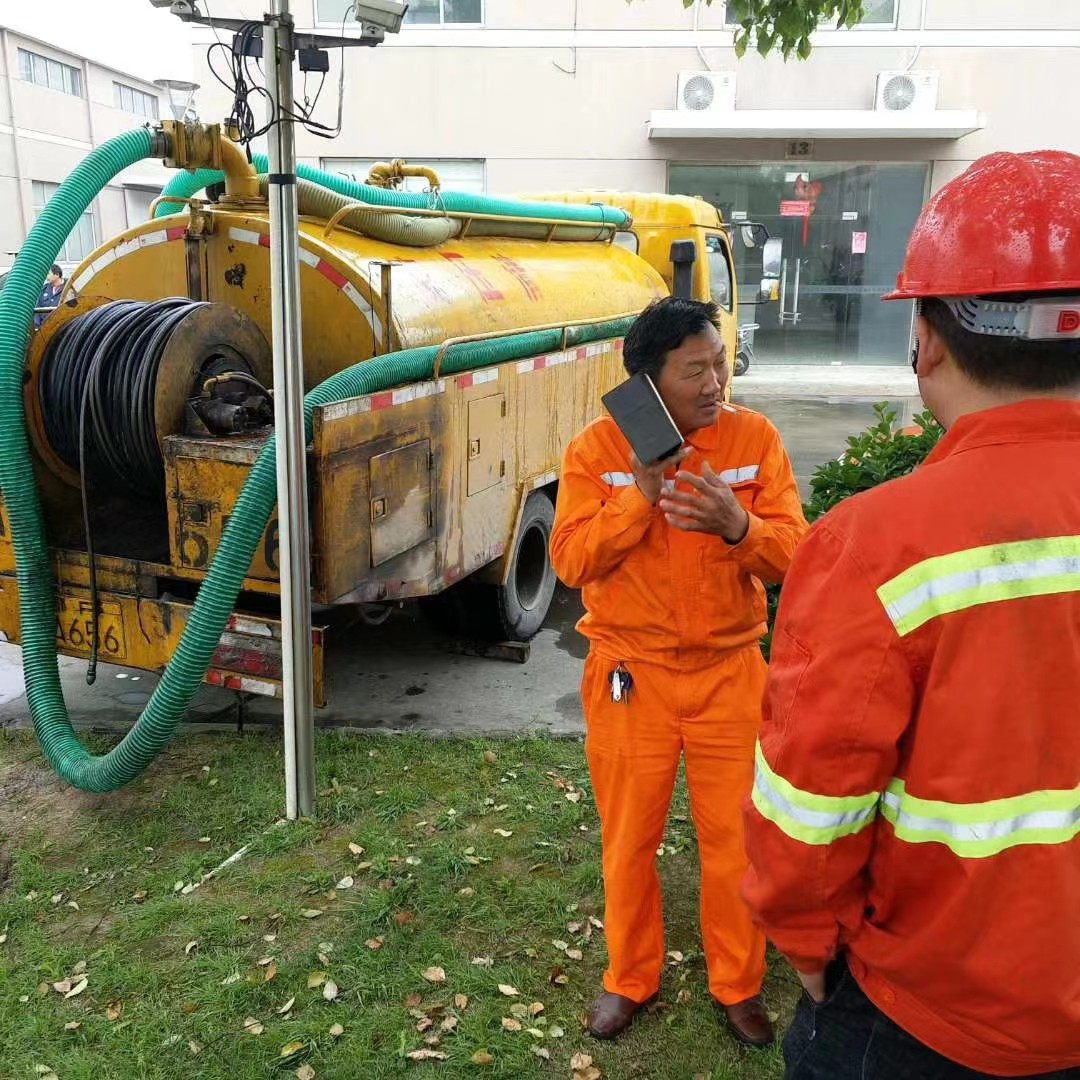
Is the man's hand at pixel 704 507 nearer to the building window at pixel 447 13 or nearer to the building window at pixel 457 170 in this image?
the building window at pixel 457 170

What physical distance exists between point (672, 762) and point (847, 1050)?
4.15ft

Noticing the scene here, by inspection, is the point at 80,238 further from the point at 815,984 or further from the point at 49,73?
the point at 815,984

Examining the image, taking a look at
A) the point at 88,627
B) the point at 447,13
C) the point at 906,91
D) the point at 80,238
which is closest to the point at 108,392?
the point at 88,627

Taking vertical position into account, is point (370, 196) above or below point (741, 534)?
above

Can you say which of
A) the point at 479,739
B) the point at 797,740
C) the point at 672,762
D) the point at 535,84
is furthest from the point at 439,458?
the point at 535,84

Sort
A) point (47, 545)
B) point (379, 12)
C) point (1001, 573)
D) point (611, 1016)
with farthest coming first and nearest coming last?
point (47, 545), point (379, 12), point (611, 1016), point (1001, 573)

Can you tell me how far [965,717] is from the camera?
4.37ft

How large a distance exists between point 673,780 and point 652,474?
0.86 m

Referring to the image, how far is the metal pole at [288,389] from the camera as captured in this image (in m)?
3.59

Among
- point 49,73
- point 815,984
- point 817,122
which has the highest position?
point 49,73

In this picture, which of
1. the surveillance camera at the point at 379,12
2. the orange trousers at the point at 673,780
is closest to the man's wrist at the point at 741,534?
the orange trousers at the point at 673,780

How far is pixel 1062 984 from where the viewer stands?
1.35m

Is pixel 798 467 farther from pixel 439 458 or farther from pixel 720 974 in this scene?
pixel 720 974

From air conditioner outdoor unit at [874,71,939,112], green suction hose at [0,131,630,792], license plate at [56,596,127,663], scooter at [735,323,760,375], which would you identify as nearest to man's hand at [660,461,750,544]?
green suction hose at [0,131,630,792]
